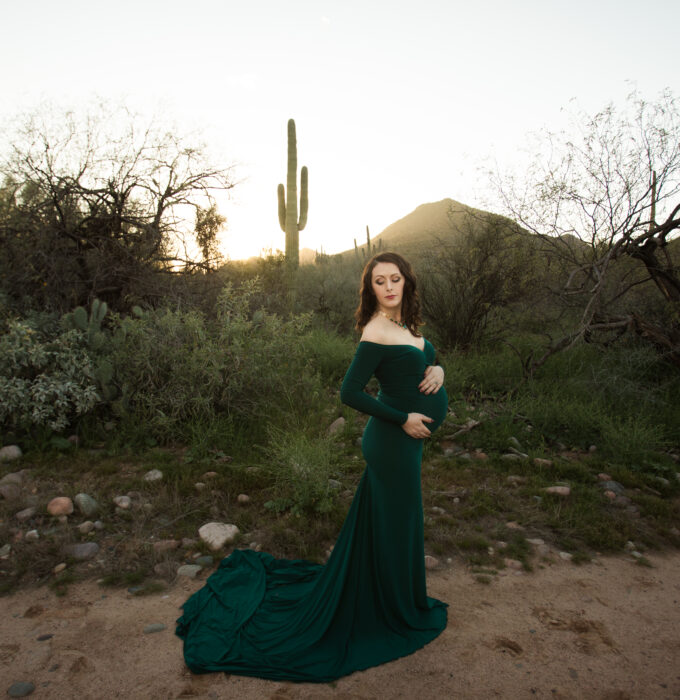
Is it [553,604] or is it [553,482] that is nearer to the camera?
[553,604]

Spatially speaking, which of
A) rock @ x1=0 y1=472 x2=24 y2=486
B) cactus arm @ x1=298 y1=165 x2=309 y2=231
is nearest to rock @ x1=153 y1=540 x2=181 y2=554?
rock @ x1=0 y1=472 x2=24 y2=486

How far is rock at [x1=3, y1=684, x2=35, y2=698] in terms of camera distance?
1.97 m

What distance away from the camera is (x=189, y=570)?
2.92 metres

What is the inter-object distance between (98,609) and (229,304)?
3361mm

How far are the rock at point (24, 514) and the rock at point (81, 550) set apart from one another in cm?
57

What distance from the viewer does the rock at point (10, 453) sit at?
4.18 m

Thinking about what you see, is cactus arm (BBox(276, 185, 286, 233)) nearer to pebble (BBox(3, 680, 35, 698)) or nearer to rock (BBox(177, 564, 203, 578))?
rock (BBox(177, 564, 203, 578))

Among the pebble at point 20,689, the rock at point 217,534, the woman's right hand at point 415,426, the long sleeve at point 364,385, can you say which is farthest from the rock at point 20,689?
the woman's right hand at point 415,426

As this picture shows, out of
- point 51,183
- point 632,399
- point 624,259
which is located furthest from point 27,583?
point 624,259

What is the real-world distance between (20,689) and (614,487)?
4.39 metres

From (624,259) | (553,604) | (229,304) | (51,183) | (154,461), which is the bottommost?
(553,604)

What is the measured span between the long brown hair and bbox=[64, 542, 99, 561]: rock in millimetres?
2441

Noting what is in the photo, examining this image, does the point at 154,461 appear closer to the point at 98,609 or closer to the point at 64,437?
the point at 64,437

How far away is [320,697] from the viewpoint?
2.01 meters
